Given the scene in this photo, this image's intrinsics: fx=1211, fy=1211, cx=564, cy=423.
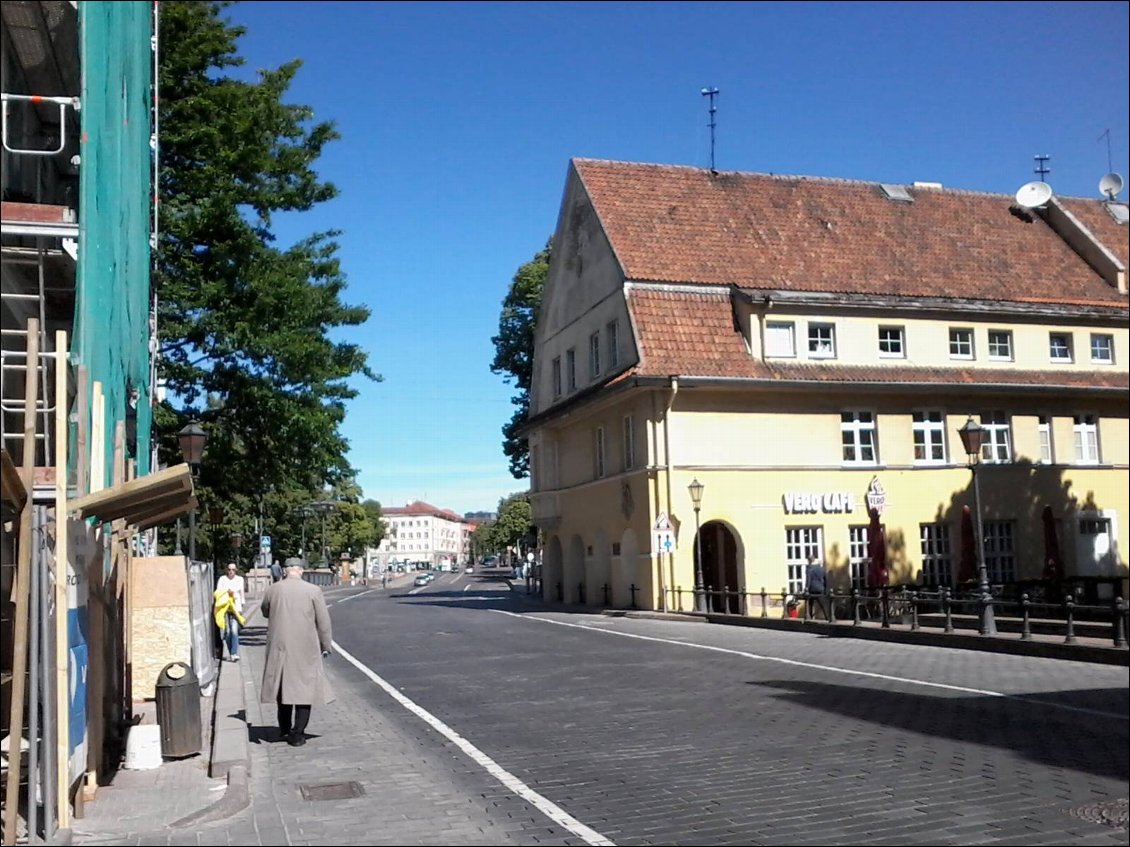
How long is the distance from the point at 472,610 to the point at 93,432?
106ft

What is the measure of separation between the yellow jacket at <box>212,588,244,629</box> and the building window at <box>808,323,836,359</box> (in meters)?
21.0

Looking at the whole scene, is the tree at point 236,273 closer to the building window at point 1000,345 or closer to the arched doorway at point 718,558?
the arched doorway at point 718,558

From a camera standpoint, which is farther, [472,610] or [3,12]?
[472,610]

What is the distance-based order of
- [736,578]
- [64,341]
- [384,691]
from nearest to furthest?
[64,341], [384,691], [736,578]

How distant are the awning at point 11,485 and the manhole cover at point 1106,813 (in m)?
6.48

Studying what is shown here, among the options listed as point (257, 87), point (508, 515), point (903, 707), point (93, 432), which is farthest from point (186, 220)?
point (508, 515)

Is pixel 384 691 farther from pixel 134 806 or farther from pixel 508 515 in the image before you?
pixel 508 515

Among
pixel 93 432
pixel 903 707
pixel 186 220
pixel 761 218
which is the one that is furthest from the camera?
pixel 761 218

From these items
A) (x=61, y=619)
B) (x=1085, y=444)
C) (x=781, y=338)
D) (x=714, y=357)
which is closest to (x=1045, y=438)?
(x=1085, y=444)

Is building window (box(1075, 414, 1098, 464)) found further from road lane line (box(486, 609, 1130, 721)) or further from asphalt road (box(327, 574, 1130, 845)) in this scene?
asphalt road (box(327, 574, 1130, 845))

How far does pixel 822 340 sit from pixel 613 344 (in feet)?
21.2

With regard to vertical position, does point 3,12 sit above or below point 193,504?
above

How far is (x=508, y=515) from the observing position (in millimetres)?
136500

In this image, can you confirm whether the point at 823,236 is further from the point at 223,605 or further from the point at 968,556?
the point at 223,605
